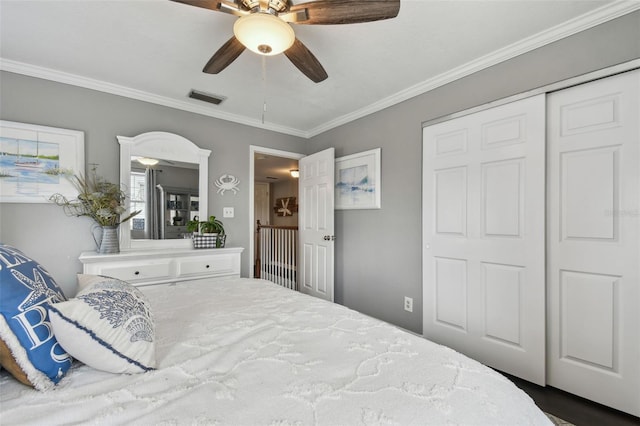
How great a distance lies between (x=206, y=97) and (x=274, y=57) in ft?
3.64

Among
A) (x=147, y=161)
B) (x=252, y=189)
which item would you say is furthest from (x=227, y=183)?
(x=147, y=161)

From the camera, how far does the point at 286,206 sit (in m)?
8.25

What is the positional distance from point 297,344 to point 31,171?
9.18 feet

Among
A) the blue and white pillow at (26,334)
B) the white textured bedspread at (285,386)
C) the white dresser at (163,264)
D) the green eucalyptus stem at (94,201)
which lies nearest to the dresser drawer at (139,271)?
the white dresser at (163,264)

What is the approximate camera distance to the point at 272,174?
7363mm

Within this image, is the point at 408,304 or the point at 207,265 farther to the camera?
the point at 207,265

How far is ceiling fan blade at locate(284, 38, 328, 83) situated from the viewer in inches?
67.5

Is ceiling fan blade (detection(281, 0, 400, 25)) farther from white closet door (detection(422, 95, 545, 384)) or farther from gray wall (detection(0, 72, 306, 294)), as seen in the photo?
gray wall (detection(0, 72, 306, 294))

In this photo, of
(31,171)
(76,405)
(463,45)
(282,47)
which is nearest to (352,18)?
(282,47)

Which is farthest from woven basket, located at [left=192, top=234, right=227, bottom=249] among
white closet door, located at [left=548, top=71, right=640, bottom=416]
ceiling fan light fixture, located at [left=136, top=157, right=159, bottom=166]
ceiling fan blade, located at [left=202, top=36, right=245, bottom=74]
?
white closet door, located at [left=548, top=71, right=640, bottom=416]

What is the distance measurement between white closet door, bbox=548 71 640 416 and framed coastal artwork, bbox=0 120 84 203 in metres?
3.86

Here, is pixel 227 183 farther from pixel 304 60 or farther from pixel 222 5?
pixel 222 5

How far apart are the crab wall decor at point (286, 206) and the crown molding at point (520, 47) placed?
5120mm

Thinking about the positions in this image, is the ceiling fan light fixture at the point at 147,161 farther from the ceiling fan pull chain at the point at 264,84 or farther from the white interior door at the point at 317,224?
the white interior door at the point at 317,224
